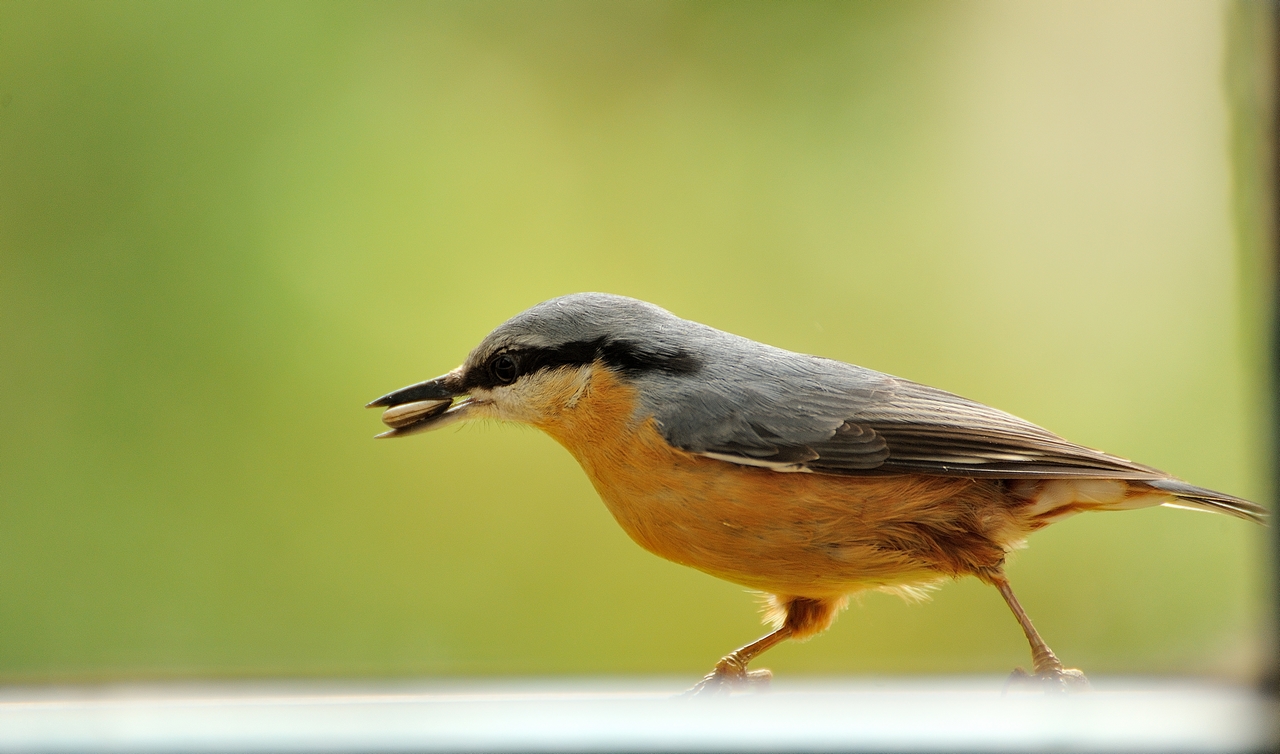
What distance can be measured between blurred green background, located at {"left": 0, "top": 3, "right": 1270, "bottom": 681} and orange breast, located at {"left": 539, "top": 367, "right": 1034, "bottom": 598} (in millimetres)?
578

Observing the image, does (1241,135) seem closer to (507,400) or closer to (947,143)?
(947,143)

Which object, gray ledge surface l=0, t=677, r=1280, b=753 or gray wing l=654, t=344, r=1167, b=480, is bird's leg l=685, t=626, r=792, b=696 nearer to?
gray wing l=654, t=344, r=1167, b=480

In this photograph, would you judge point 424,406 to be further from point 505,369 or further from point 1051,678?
point 1051,678

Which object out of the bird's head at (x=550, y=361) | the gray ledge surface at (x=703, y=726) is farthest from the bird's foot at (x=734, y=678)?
the gray ledge surface at (x=703, y=726)

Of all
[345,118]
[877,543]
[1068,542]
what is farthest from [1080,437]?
[345,118]

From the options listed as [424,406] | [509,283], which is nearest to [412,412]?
[424,406]

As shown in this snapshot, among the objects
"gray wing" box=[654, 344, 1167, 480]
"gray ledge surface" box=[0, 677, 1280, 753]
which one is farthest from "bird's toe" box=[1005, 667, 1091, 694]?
"gray ledge surface" box=[0, 677, 1280, 753]

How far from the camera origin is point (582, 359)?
162 cm

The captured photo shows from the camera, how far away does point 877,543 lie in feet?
4.85

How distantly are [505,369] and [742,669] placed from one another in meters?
0.72

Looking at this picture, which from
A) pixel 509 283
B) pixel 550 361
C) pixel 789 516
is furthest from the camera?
pixel 509 283

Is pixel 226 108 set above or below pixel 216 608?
above

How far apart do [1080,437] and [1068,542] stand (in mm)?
295

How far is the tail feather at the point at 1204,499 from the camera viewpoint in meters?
1.49
